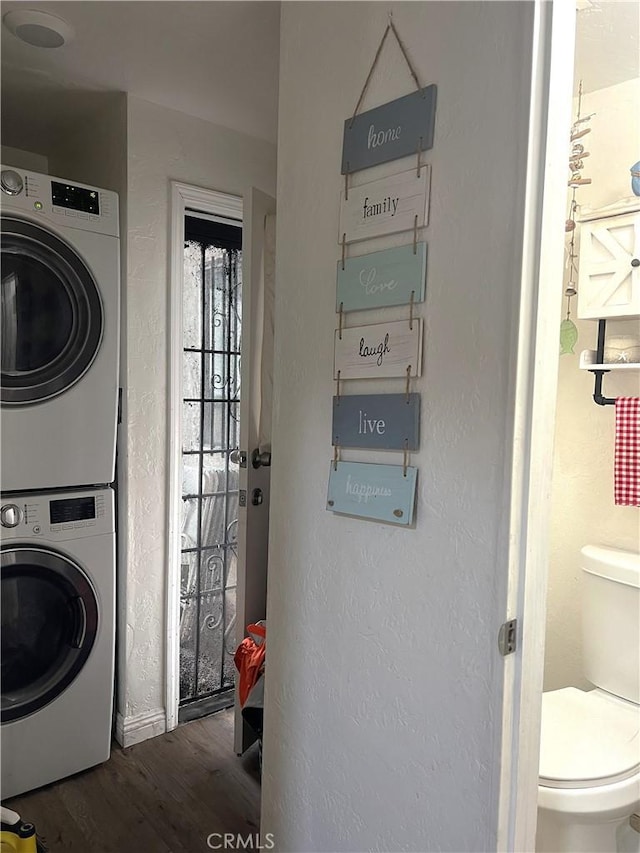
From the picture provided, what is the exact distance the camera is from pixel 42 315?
206cm

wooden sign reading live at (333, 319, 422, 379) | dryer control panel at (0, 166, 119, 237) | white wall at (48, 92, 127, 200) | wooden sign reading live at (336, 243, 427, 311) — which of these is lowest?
wooden sign reading live at (333, 319, 422, 379)

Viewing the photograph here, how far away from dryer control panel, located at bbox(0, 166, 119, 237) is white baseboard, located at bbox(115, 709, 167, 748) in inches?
71.0

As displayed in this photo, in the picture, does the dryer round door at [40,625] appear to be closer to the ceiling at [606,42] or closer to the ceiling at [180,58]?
the ceiling at [180,58]

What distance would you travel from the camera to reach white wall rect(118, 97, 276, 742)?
7.68ft

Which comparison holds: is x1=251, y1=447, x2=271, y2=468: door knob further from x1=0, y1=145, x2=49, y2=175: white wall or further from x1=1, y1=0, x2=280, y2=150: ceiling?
x1=0, y1=145, x2=49, y2=175: white wall

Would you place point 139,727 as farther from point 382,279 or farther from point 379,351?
point 382,279

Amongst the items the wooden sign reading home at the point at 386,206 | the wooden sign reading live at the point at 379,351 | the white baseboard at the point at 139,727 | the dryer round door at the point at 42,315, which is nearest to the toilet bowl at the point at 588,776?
the wooden sign reading live at the point at 379,351

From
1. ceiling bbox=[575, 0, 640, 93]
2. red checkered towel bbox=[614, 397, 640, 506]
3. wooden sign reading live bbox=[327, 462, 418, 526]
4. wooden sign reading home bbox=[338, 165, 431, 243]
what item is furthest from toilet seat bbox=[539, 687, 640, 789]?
ceiling bbox=[575, 0, 640, 93]

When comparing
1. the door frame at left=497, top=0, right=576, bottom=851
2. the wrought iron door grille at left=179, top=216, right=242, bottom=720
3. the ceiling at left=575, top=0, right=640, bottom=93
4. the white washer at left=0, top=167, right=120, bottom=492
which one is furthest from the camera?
the wrought iron door grille at left=179, top=216, right=242, bottom=720

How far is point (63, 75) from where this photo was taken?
7.11ft

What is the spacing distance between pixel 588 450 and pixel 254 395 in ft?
3.82

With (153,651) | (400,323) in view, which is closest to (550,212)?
(400,323)

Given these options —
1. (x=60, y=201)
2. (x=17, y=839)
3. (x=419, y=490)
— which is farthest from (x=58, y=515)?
(x=419, y=490)

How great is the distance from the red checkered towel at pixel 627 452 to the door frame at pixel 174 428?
1.58 m
